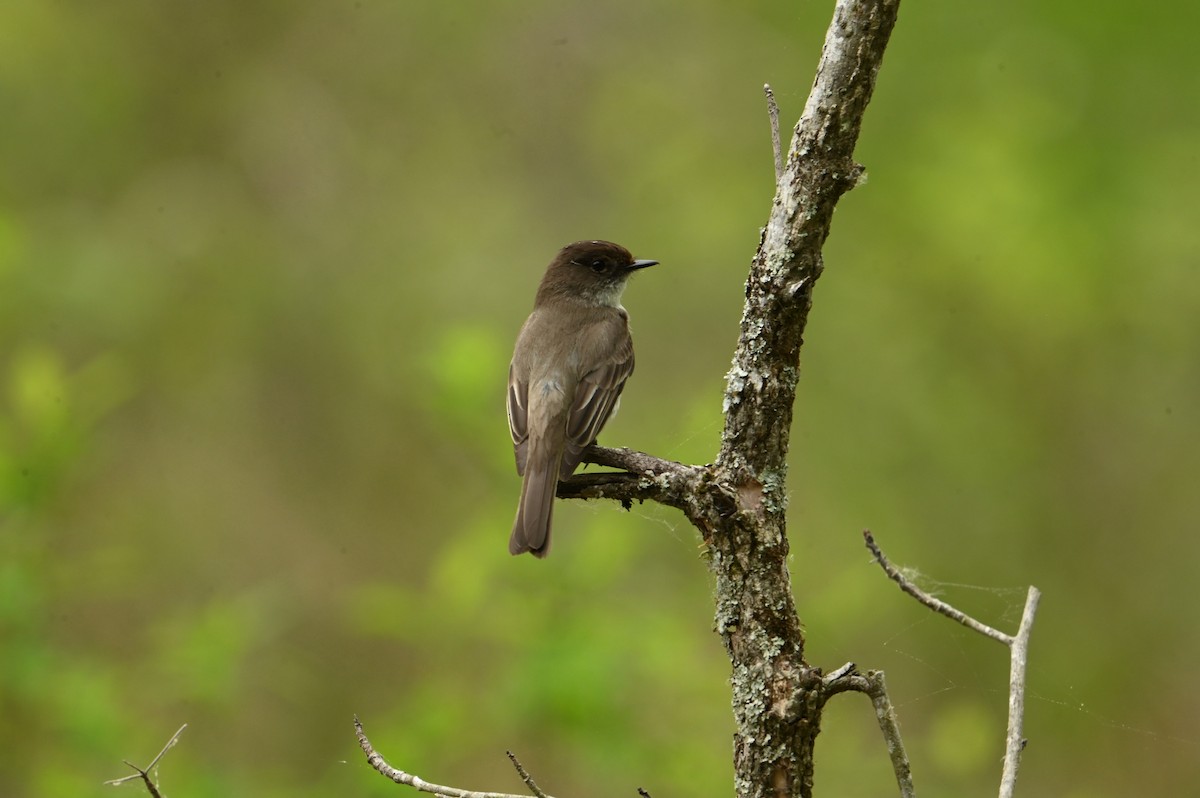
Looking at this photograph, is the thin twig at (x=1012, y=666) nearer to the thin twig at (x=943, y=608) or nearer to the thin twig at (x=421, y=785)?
the thin twig at (x=943, y=608)

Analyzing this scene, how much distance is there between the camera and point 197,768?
5.59m

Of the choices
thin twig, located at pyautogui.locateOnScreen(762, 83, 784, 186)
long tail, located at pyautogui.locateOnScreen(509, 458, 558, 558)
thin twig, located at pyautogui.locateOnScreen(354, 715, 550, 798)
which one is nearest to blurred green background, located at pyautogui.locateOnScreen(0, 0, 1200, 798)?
long tail, located at pyautogui.locateOnScreen(509, 458, 558, 558)

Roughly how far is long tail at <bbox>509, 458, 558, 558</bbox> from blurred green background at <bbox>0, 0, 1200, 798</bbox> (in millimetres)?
856

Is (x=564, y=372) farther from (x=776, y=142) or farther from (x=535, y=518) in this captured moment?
(x=776, y=142)

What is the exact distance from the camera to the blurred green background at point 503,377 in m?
5.74

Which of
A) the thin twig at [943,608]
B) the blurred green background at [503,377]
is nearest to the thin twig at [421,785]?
the thin twig at [943,608]

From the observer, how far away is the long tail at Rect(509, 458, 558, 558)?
15.5ft

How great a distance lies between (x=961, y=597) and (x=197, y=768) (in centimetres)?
458

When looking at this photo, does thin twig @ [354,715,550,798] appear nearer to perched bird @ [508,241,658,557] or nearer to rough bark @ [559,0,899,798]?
rough bark @ [559,0,899,798]

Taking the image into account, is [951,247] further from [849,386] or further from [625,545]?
[625,545]

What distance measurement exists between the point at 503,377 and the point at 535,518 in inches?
70.4

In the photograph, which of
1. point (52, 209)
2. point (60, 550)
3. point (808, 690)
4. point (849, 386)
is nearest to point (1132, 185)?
point (849, 386)

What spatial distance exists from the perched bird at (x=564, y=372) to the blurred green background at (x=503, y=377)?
0.28 meters

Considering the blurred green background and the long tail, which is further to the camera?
the blurred green background
